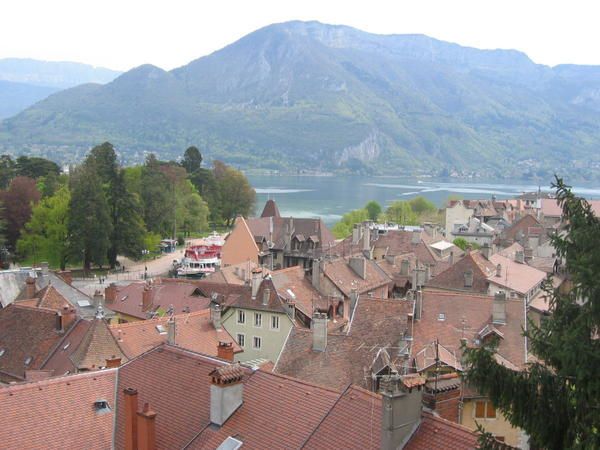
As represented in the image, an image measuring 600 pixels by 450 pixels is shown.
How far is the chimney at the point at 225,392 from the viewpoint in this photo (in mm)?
15909

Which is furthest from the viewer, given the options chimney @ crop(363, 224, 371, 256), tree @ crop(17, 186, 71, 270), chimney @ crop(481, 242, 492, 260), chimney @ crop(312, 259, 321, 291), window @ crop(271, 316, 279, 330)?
tree @ crop(17, 186, 71, 270)

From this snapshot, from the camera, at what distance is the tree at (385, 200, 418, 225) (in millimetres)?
120606

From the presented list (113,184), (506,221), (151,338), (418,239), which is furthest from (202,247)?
(506,221)

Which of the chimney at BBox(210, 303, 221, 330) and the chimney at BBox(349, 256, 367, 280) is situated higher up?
the chimney at BBox(210, 303, 221, 330)

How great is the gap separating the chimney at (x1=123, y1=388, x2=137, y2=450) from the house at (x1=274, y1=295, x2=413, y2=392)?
1053 centimetres

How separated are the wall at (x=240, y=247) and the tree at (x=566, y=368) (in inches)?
2265

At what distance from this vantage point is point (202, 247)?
73.1 metres

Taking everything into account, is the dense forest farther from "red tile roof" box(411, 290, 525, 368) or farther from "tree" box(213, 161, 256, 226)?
"red tile roof" box(411, 290, 525, 368)

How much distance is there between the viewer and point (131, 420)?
17.0 m

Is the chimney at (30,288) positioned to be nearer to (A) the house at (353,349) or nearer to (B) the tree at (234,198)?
(A) the house at (353,349)

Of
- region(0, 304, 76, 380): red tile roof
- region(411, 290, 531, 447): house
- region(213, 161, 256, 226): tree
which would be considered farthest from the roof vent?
region(213, 161, 256, 226): tree

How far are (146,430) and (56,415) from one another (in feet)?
8.57

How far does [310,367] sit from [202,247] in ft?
152

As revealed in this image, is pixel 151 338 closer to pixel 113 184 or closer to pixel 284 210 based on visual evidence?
pixel 113 184
